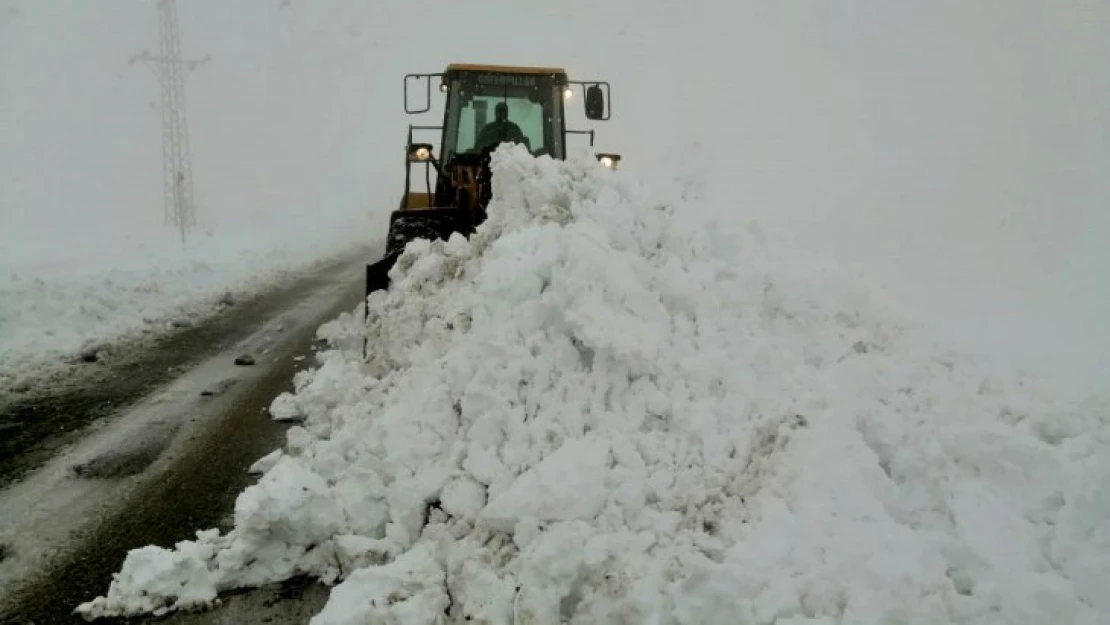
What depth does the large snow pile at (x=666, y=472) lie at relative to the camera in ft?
7.82

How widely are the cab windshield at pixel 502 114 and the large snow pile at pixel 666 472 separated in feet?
12.7

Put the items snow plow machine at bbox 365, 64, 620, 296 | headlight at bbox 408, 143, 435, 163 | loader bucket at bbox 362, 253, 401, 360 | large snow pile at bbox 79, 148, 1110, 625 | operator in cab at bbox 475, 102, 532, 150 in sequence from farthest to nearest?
operator in cab at bbox 475, 102, 532, 150 < snow plow machine at bbox 365, 64, 620, 296 < headlight at bbox 408, 143, 435, 163 < loader bucket at bbox 362, 253, 401, 360 < large snow pile at bbox 79, 148, 1110, 625

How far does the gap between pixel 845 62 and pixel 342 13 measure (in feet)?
105

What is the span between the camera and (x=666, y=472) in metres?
2.90

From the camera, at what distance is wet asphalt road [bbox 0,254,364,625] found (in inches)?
111

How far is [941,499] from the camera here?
106 inches

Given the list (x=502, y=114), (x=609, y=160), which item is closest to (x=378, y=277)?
(x=502, y=114)

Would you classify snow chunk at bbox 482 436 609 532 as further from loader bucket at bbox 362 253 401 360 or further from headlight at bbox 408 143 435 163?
headlight at bbox 408 143 435 163

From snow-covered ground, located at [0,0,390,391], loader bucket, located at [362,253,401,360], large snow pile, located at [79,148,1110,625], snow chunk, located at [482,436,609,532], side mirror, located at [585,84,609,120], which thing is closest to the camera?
large snow pile, located at [79,148,1110,625]

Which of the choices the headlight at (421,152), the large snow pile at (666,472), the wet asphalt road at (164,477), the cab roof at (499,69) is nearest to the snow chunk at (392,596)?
the large snow pile at (666,472)

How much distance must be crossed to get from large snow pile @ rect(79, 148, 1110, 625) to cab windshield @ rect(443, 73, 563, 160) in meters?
3.86

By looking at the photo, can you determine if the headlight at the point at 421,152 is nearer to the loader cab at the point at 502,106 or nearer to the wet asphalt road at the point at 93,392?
the loader cab at the point at 502,106

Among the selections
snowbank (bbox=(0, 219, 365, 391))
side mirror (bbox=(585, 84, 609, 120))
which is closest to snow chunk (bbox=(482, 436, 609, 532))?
snowbank (bbox=(0, 219, 365, 391))

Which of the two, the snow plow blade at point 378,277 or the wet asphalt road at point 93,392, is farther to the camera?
the snow plow blade at point 378,277
